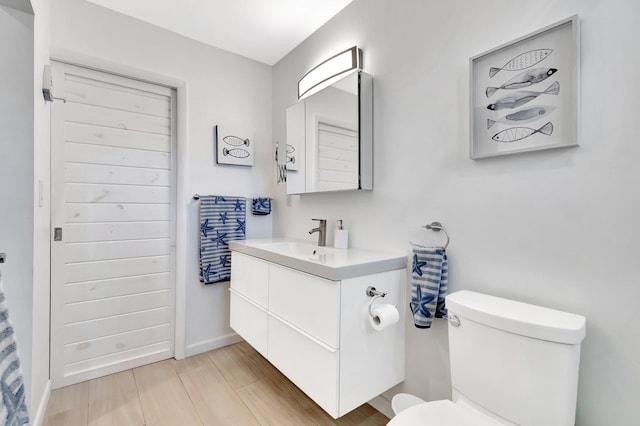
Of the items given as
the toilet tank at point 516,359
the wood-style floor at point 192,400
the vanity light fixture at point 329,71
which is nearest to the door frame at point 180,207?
the wood-style floor at point 192,400

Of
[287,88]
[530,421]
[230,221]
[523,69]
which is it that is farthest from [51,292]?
[523,69]

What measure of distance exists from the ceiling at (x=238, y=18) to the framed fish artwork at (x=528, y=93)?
1.14 m

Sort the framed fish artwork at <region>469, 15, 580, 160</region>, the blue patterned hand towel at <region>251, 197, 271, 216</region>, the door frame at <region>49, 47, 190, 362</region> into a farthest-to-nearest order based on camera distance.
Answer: the blue patterned hand towel at <region>251, 197, 271, 216</region> → the door frame at <region>49, 47, 190, 362</region> → the framed fish artwork at <region>469, 15, 580, 160</region>

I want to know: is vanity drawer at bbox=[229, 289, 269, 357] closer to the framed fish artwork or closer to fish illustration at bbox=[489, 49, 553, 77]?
the framed fish artwork

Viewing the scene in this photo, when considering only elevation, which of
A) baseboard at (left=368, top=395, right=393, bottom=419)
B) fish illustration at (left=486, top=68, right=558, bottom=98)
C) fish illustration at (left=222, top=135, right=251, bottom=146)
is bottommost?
baseboard at (left=368, top=395, right=393, bottom=419)

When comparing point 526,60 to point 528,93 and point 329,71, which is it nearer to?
point 528,93

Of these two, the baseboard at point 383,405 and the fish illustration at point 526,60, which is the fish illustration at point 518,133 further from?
the baseboard at point 383,405

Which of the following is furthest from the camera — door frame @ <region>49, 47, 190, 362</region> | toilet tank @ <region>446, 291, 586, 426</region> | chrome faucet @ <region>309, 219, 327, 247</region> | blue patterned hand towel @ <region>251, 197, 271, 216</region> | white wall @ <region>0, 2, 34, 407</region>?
blue patterned hand towel @ <region>251, 197, 271, 216</region>

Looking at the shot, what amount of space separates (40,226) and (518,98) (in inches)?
87.3

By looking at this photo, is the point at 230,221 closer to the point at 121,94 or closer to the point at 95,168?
the point at 95,168

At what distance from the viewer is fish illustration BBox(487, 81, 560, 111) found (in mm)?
1047

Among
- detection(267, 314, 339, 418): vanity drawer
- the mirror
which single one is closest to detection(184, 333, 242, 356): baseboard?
detection(267, 314, 339, 418): vanity drawer

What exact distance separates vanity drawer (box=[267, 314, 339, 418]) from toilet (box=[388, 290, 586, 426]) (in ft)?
1.24

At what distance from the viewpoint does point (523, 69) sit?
3.67 ft
